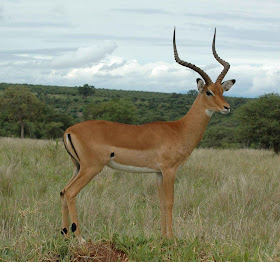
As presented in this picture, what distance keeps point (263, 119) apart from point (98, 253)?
18.4 m

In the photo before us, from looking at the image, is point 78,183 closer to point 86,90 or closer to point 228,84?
point 228,84

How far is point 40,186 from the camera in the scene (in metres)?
7.57

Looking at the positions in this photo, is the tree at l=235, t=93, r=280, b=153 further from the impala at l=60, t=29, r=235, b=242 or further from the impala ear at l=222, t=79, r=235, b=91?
the impala at l=60, t=29, r=235, b=242

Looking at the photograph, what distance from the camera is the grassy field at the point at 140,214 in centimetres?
389

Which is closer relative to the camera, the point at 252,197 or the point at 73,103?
the point at 252,197

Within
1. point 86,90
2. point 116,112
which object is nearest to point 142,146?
point 116,112

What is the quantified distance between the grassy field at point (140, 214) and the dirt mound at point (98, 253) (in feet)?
0.17

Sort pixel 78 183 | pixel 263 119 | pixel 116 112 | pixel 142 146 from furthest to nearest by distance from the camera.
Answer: pixel 116 112 → pixel 263 119 → pixel 142 146 → pixel 78 183

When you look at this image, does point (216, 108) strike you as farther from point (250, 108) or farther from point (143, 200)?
point (250, 108)

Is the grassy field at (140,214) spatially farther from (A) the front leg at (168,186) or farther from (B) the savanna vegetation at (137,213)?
(A) the front leg at (168,186)

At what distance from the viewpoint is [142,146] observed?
5281mm

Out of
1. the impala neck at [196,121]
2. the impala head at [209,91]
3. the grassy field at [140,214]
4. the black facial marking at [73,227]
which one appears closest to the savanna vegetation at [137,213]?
the grassy field at [140,214]

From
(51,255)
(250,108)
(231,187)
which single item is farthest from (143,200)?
(250,108)

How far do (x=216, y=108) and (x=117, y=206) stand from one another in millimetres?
2400
